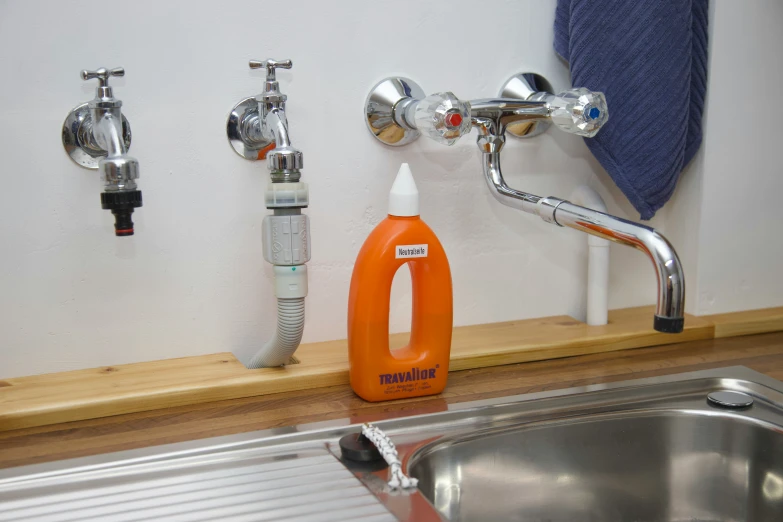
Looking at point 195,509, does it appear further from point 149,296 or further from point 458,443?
point 149,296

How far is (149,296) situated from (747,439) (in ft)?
2.39

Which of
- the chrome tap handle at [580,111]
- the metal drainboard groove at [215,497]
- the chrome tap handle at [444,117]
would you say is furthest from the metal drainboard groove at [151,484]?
the chrome tap handle at [580,111]

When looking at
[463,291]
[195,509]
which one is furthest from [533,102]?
[195,509]

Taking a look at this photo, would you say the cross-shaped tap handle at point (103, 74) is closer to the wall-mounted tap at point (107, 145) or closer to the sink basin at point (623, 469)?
the wall-mounted tap at point (107, 145)

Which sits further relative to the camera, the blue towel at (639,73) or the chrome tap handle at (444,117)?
the blue towel at (639,73)

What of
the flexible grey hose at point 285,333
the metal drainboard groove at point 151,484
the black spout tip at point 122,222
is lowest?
the metal drainboard groove at point 151,484

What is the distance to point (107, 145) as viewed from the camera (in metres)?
0.84

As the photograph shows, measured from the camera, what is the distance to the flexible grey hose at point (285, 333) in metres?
0.93

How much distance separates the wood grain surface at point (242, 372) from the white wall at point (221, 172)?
0.04 meters

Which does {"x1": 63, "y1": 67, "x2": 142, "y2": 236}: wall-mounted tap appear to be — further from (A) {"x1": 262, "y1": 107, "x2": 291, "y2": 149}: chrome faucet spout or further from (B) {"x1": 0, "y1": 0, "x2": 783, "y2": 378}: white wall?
(A) {"x1": 262, "y1": 107, "x2": 291, "y2": 149}: chrome faucet spout

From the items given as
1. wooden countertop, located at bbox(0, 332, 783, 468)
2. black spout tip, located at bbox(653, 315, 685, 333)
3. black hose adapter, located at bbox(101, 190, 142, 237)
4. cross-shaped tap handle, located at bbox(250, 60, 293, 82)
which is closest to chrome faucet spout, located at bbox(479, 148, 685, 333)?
black spout tip, located at bbox(653, 315, 685, 333)

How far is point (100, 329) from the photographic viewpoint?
0.99 m

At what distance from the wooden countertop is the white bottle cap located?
0.72 ft

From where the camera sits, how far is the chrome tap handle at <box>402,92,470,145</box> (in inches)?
36.7
